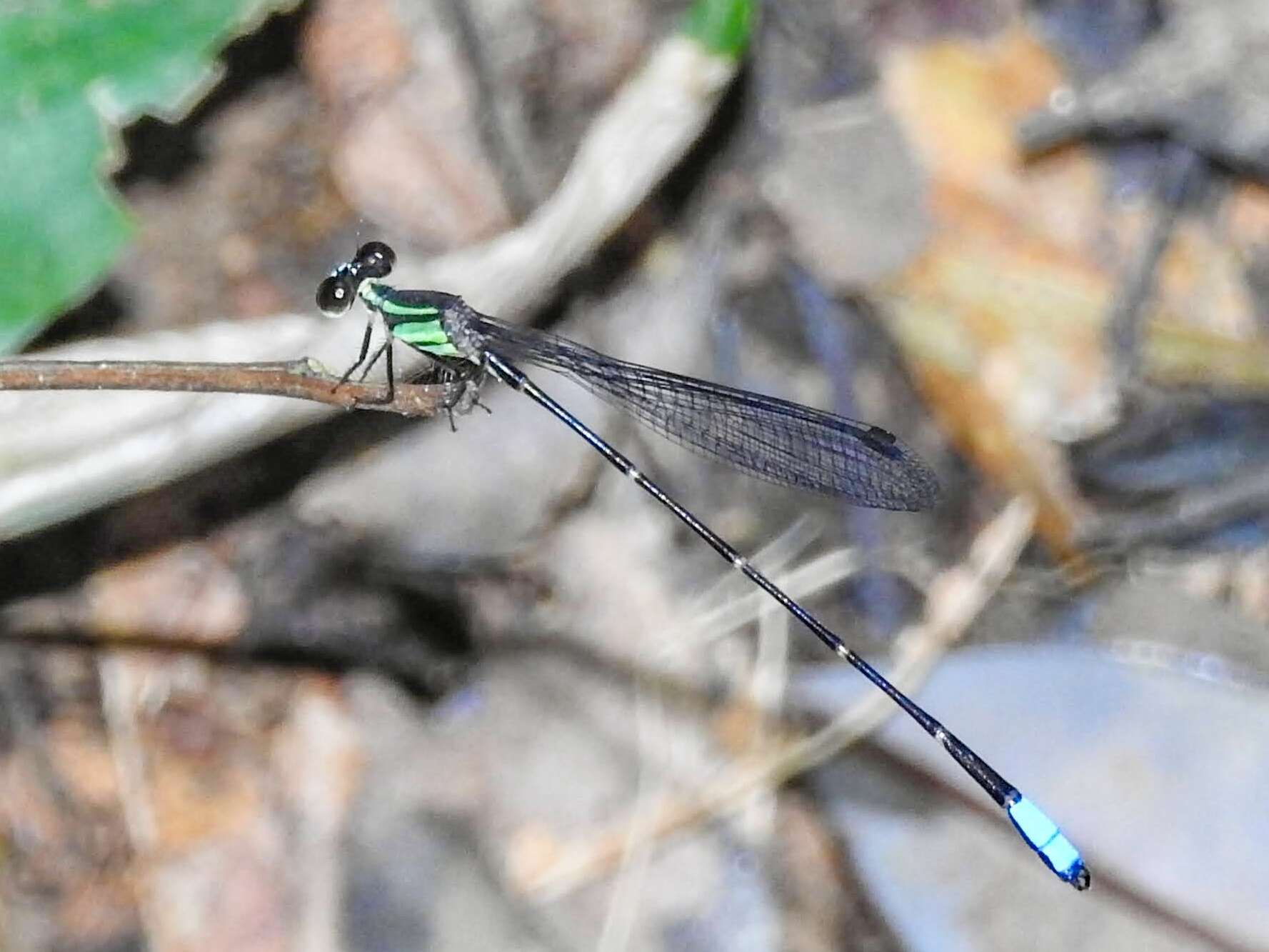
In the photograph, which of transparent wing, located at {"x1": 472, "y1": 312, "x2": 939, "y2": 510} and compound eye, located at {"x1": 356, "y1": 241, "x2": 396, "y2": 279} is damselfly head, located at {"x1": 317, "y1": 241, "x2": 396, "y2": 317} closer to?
compound eye, located at {"x1": 356, "y1": 241, "x2": 396, "y2": 279}

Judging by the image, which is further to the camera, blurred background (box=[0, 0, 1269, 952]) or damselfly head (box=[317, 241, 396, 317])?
blurred background (box=[0, 0, 1269, 952])

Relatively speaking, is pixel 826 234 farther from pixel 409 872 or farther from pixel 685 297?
pixel 409 872

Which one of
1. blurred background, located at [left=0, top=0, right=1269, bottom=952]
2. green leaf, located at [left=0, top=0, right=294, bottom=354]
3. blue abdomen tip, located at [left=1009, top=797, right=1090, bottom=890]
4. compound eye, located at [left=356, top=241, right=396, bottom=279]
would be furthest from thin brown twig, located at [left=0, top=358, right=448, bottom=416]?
→ blue abdomen tip, located at [left=1009, top=797, right=1090, bottom=890]

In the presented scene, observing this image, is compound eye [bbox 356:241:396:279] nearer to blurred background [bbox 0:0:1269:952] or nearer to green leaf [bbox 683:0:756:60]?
blurred background [bbox 0:0:1269:952]

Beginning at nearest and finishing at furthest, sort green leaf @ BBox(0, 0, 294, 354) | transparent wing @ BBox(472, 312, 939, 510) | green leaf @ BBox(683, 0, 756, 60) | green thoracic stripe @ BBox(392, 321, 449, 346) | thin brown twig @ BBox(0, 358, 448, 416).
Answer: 1. thin brown twig @ BBox(0, 358, 448, 416)
2. green thoracic stripe @ BBox(392, 321, 449, 346)
3. green leaf @ BBox(0, 0, 294, 354)
4. transparent wing @ BBox(472, 312, 939, 510)
5. green leaf @ BBox(683, 0, 756, 60)

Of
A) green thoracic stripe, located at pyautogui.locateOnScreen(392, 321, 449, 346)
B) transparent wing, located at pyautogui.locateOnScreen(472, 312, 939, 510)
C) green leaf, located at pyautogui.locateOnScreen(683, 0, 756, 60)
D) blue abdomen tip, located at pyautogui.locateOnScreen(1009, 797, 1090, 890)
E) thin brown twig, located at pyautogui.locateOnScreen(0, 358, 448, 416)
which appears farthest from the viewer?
green leaf, located at pyautogui.locateOnScreen(683, 0, 756, 60)

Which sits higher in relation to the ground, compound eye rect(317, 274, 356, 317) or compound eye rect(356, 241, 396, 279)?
compound eye rect(356, 241, 396, 279)

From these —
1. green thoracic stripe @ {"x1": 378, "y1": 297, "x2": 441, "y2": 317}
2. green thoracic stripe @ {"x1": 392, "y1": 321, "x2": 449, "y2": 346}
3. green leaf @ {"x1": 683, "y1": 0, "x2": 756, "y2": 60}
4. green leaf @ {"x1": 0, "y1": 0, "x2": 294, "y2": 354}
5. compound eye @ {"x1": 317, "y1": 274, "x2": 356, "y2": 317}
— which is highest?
green leaf @ {"x1": 0, "y1": 0, "x2": 294, "y2": 354}

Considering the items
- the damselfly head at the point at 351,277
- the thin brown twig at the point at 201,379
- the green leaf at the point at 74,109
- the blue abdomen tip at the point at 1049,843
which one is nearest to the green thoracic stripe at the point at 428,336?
the damselfly head at the point at 351,277
